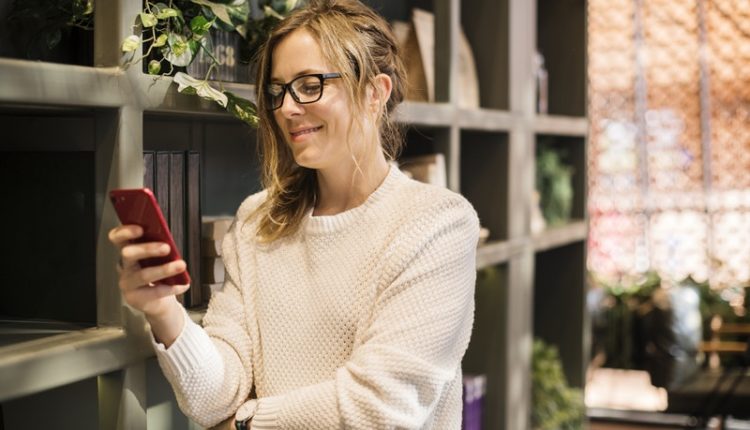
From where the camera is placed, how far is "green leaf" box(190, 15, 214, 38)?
1.64 meters

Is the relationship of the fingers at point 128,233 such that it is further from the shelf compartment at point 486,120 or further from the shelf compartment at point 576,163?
the shelf compartment at point 576,163

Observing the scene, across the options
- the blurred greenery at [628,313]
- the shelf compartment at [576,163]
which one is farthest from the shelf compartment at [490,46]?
the blurred greenery at [628,313]

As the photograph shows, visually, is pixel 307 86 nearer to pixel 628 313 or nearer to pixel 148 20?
pixel 148 20

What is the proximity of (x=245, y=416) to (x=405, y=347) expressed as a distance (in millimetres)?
299

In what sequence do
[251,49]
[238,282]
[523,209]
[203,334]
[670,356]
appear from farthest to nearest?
1. [670,356]
2. [523,209]
3. [251,49]
4. [238,282]
5. [203,334]

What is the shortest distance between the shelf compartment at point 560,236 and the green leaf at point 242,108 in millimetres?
1795

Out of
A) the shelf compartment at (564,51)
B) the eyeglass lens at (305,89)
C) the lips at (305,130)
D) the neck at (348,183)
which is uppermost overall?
the shelf compartment at (564,51)

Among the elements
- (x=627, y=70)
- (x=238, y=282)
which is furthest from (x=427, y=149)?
(x=627, y=70)

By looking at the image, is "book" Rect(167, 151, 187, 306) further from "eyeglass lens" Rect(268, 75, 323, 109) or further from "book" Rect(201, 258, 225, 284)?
"eyeglass lens" Rect(268, 75, 323, 109)

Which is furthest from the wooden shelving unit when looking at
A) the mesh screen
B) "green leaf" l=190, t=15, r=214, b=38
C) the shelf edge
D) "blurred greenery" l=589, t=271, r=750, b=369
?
the mesh screen

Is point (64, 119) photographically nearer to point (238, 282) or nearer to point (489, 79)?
point (238, 282)

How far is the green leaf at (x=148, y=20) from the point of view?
1519 millimetres

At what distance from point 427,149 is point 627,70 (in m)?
4.13

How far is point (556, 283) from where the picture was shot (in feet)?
13.4
